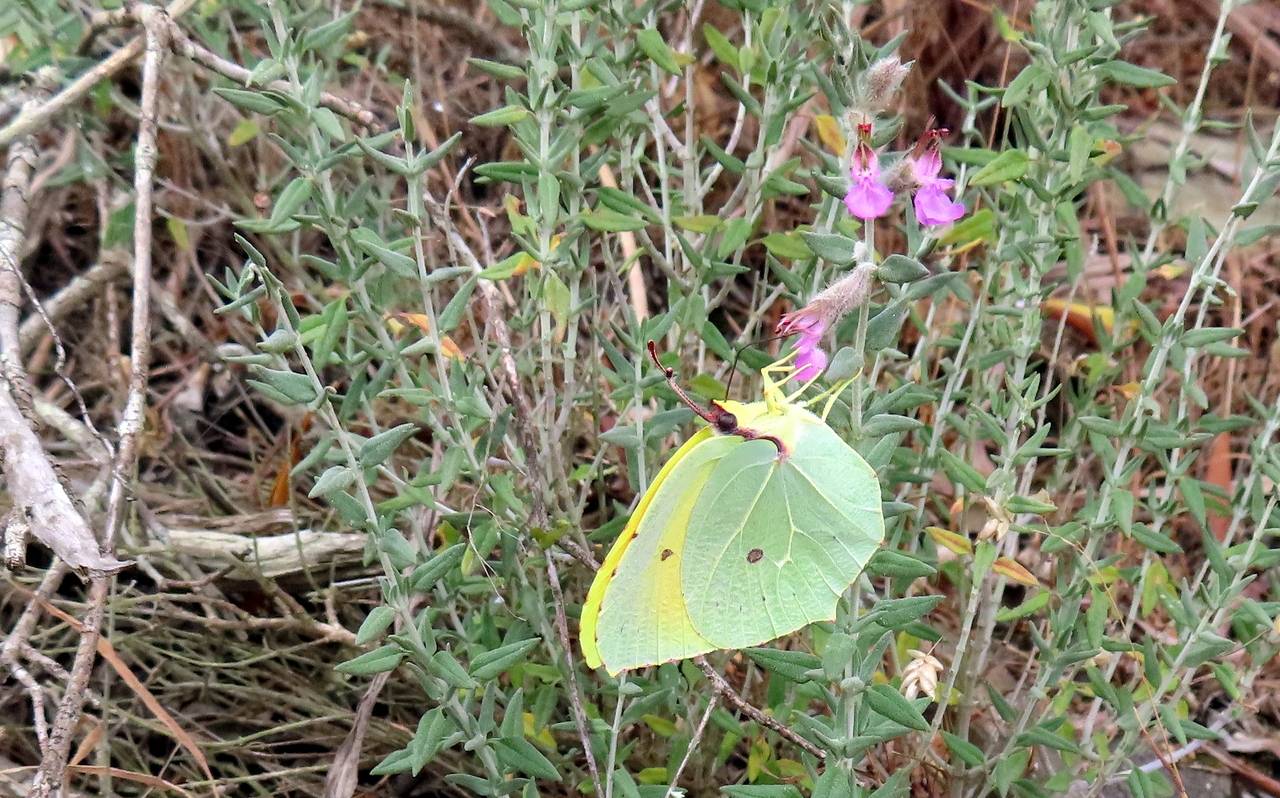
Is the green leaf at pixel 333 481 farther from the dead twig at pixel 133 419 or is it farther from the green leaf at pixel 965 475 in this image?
the green leaf at pixel 965 475

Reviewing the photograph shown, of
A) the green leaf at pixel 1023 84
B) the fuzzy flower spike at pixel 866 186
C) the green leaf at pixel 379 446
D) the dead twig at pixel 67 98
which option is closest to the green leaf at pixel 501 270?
the green leaf at pixel 379 446

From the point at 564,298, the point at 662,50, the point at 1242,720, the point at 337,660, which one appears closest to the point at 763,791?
the point at 564,298

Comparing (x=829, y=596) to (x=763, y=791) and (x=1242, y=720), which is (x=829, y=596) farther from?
(x=1242, y=720)

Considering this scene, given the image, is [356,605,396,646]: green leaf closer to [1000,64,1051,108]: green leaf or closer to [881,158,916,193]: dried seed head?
[881,158,916,193]: dried seed head

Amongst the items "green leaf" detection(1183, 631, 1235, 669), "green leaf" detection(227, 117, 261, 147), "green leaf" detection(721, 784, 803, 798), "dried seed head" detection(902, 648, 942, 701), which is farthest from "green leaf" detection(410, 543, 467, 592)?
"green leaf" detection(227, 117, 261, 147)

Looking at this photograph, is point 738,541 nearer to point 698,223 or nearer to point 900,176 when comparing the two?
point 900,176
